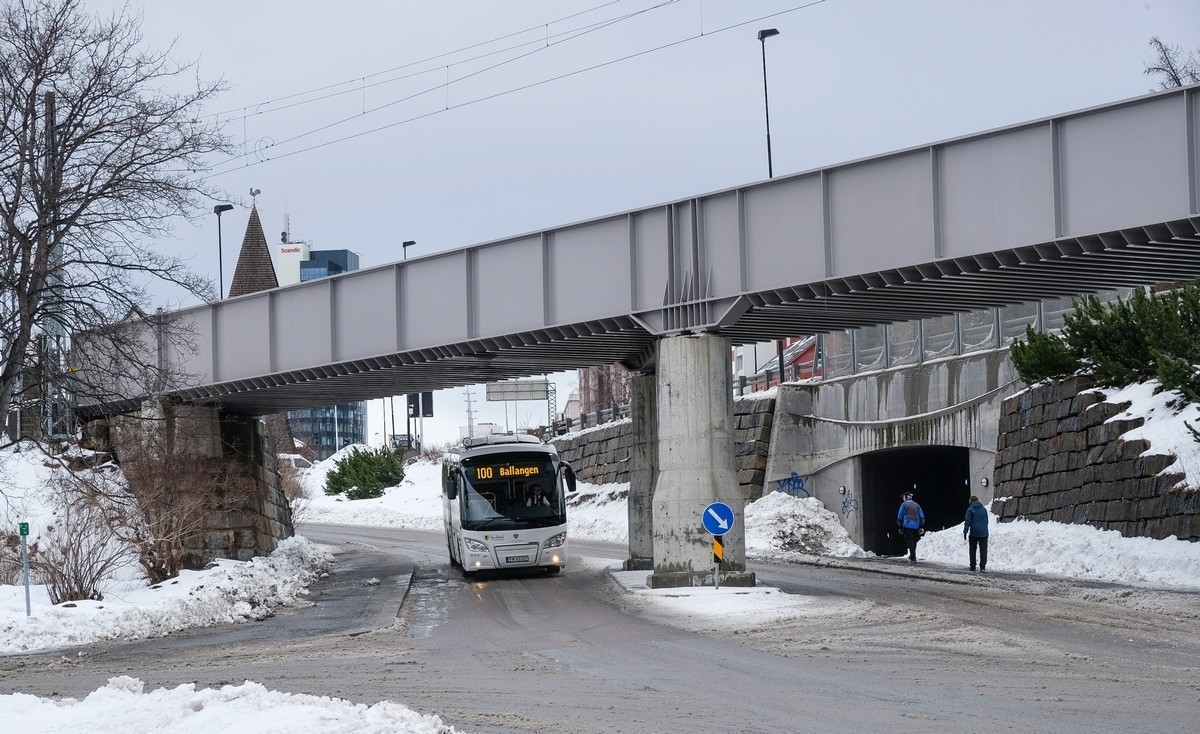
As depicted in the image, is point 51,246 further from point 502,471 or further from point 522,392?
point 522,392

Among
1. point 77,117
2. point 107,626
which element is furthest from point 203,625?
point 77,117

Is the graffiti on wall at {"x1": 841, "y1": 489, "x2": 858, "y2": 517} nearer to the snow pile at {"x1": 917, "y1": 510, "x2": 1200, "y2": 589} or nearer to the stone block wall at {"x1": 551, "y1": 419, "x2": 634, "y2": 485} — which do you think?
the snow pile at {"x1": 917, "y1": 510, "x2": 1200, "y2": 589}

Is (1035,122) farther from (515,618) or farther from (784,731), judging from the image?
(784,731)

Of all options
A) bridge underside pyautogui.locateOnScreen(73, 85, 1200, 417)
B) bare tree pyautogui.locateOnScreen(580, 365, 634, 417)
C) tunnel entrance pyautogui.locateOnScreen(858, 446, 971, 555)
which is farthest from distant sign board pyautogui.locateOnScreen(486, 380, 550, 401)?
bridge underside pyautogui.locateOnScreen(73, 85, 1200, 417)

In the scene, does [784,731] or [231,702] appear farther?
[231,702]

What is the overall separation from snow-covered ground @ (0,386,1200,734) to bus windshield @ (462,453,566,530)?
8.39ft

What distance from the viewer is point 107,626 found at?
21.0m

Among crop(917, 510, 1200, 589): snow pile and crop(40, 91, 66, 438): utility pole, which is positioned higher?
crop(40, 91, 66, 438): utility pole

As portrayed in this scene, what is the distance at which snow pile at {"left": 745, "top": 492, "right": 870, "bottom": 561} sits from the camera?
1494 inches

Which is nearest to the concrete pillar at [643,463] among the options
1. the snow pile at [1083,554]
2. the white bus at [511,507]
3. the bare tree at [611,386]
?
the white bus at [511,507]

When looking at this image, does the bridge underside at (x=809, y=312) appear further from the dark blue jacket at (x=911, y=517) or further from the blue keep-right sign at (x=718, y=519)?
the dark blue jacket at (x=911, y=517)

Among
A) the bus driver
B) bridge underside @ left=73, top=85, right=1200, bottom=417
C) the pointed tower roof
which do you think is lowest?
the bus driver

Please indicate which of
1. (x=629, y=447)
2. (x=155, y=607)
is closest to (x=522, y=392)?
(x=629, y=447)

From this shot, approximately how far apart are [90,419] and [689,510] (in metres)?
21.1
